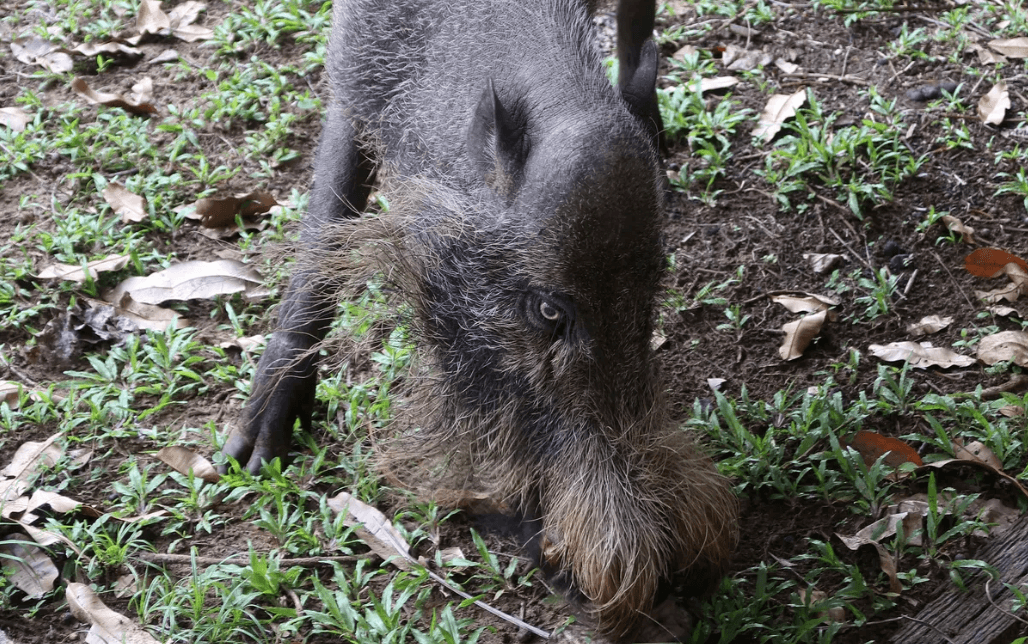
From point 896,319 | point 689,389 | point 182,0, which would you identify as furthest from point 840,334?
point 182,0

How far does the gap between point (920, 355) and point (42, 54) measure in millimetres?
4980

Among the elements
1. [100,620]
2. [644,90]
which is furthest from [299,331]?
[644,90]

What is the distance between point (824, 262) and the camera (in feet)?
14.1

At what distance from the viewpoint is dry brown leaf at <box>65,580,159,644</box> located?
2.91 metres

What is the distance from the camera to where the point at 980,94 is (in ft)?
16.4

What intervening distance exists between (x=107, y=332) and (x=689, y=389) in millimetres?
2450

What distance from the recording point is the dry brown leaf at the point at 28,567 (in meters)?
3.07

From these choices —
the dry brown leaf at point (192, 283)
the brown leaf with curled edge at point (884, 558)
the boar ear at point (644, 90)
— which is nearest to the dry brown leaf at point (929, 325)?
the brown leaf with curled edge at point (884, 558)

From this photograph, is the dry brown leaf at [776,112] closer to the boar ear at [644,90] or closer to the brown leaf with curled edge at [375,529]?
the boar ear at [644,90]

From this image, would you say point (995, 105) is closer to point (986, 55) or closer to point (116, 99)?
point (986, 55)

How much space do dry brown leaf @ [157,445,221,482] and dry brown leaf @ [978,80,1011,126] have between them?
403 cm

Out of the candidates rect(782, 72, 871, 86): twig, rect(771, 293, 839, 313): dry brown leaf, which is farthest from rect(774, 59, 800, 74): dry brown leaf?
rect(771, 293, 839, 313): dry brown leaf

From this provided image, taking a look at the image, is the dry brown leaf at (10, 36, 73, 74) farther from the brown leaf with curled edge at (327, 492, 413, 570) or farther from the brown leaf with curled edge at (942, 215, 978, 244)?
the brown leaf with curled edge at (942, 215, 978, 244)

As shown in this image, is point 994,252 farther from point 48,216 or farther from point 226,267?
point 48,216
